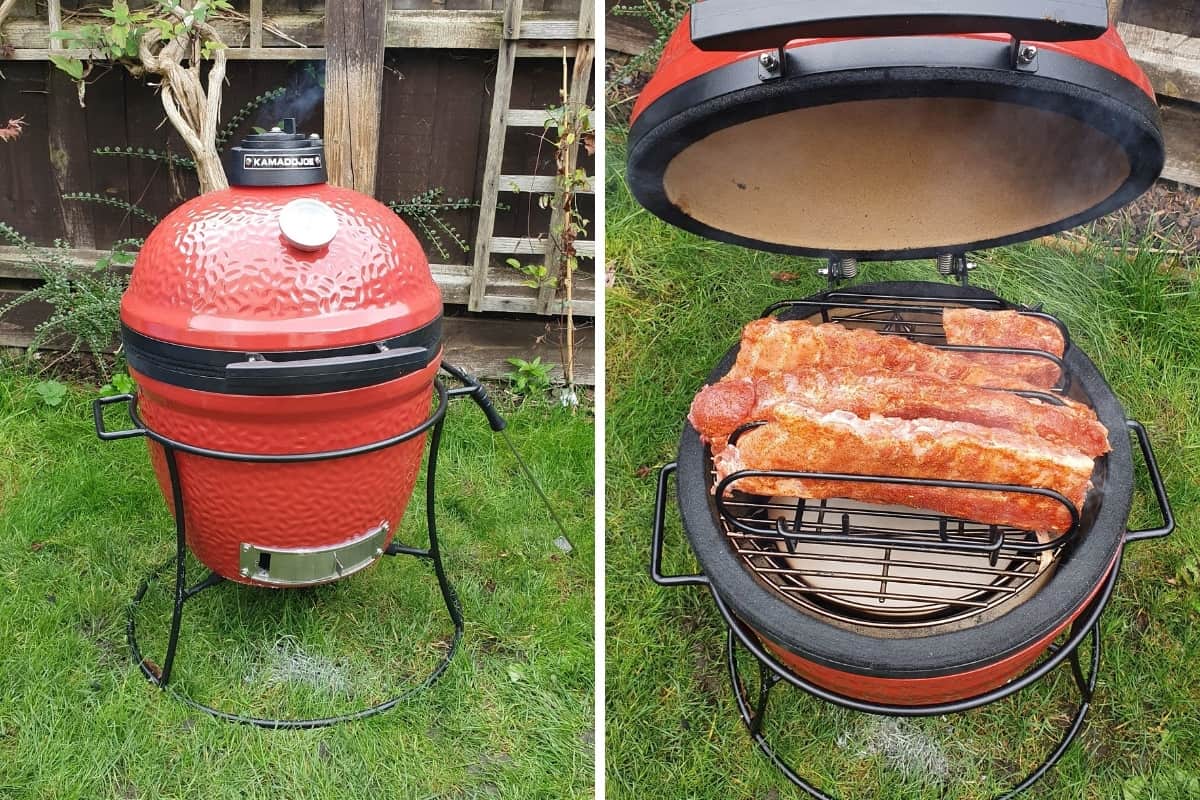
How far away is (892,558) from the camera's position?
1840 mm

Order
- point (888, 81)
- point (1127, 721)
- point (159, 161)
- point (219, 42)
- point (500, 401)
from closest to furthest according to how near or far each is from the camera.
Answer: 1. point (888, 81)
2. point (1127, 721)
3. point (219, 42)
4. point (159, 161)
5. point (500, 401)

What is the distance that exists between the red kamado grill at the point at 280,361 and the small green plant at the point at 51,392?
1.71 metres

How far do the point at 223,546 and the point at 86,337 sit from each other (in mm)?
1995

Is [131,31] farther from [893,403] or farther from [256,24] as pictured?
[893,403]

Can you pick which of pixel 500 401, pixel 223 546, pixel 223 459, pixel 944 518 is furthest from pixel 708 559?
pixel 500 401

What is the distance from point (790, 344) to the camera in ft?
6.49

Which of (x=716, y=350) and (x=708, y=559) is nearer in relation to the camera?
(x=708, y=559)

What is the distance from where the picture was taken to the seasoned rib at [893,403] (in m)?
1.70

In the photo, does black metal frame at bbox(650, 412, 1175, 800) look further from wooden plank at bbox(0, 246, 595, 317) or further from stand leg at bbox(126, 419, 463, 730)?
wooden plank at bbox(0, 246, 595, 317)

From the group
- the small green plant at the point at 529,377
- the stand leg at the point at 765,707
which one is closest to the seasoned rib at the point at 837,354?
the stand leg at the point at 765,707

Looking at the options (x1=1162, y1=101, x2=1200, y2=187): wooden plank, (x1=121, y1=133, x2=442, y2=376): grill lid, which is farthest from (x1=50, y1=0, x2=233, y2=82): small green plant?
(x1=1162, y1=101, x2=1200, y2=187): wooden plank

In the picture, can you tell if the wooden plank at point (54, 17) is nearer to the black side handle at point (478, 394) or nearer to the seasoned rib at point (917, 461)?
the black side handle at point (478, 394)

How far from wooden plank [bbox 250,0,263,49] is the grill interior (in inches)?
102

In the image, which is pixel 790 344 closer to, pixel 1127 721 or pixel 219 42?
pixel 1127 721
